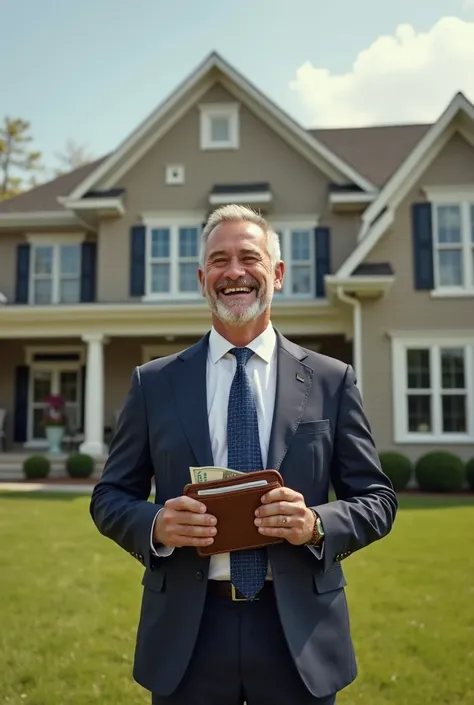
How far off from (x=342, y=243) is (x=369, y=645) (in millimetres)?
12716

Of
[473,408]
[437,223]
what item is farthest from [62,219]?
[473,408]

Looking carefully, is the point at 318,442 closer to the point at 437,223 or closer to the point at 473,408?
the point at 473,408

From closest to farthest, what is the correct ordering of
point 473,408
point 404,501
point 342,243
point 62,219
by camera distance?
point 404,501 < point 473,408 < point 342,243 < point 62,219

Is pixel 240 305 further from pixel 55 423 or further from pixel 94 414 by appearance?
pixel 55 423

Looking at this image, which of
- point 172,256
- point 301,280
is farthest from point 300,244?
point 172,256

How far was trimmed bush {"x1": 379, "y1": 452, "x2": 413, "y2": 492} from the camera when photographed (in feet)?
40.2

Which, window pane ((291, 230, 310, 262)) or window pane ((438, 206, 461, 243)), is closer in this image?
window pane ((438, 206, 461, 243))

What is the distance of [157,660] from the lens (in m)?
1.92

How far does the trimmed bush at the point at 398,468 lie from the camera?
12.3m

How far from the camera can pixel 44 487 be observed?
1256 centimetres

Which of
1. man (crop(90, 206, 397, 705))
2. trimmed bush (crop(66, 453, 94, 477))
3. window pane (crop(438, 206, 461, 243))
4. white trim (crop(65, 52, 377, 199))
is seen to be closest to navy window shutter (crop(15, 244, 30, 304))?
white trim (crop(65, 52, 377, 199))

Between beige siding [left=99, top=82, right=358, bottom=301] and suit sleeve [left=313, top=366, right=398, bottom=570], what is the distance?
14.4 meters

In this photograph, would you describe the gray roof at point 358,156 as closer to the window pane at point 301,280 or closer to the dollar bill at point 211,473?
the window pane at point 301,280

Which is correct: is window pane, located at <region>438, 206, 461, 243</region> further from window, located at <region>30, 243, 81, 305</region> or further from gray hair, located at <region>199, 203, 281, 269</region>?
gray hair, located at <region>199, 203, 281, 269</region>
